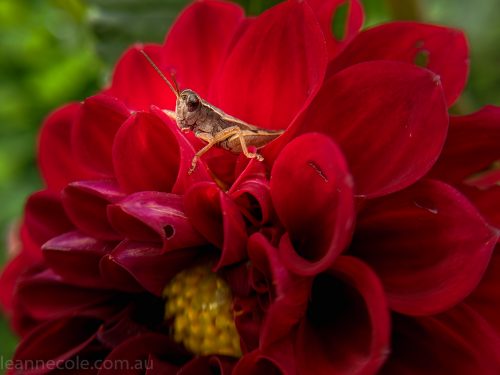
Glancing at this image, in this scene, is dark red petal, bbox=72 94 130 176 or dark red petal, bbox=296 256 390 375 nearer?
dark red petal, bbox=296 256 390 375

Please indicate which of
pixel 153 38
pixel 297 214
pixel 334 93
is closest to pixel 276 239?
pixel 297 214

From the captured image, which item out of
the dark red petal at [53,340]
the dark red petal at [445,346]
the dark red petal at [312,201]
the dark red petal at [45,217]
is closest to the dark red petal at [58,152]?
the dark red petal at [45,217]

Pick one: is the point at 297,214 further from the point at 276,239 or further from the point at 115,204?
the point at 115,204

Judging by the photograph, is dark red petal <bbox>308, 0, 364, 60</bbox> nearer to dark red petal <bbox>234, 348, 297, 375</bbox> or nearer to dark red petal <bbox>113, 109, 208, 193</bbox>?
dark red petal <bbox>113, 109, 208, 193</bbox>

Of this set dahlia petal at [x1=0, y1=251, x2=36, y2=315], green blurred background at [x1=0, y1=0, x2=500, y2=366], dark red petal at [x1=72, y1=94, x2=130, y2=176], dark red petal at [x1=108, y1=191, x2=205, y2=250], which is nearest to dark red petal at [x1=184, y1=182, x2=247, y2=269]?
dark red petal at [x1=108, y1=191, x2=205, y2=250]

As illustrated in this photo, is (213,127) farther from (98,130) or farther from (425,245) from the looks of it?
(425,245)

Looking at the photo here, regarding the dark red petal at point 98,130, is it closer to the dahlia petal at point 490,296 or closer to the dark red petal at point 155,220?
the dark red petal at point 155,220

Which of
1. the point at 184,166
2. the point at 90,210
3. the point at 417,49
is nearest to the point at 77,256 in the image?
the point at 90,210
